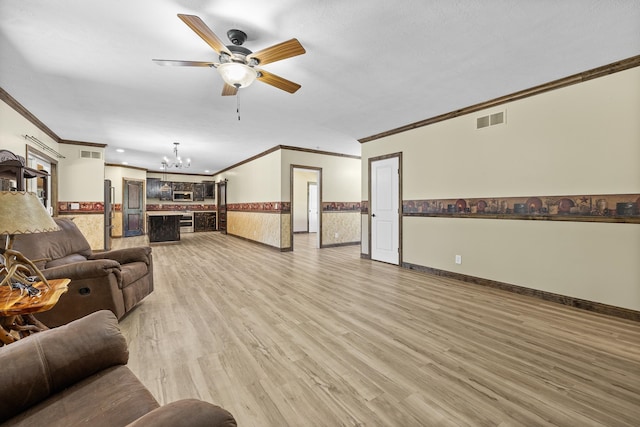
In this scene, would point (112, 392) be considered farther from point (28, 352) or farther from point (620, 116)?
point (620, 116)

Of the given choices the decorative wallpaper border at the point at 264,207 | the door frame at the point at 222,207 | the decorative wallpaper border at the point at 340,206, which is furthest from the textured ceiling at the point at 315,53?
the door frame at the point at 222,207

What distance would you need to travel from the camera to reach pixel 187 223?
448 inches

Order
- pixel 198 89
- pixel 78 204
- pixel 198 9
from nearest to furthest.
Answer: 1. pixel 198 9
2. pixel 198 89
3. pixel 78 204

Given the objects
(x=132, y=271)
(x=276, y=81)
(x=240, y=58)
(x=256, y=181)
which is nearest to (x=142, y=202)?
(x=256, y=181)

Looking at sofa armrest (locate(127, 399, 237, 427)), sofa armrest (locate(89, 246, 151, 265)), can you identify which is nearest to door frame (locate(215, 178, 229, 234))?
sofa armrest (locate(89, 246, 151, 265))

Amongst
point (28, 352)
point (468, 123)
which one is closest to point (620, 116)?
point (468, 123)

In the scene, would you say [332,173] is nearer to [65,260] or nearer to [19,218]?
[65,260]

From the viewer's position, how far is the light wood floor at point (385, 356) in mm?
1566

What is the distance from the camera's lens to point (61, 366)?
1.04m

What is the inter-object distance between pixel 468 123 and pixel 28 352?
4.85 metres

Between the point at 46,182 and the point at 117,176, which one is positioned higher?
the point at 117,176

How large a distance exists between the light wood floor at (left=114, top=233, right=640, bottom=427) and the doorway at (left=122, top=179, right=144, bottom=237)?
7656mm

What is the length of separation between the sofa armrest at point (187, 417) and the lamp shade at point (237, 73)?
246 centimetres

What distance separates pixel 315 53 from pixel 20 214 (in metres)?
2.50
